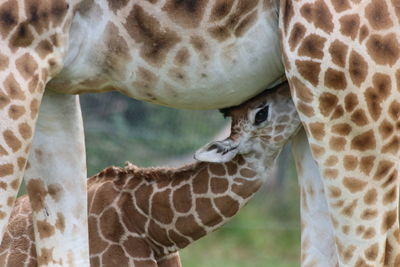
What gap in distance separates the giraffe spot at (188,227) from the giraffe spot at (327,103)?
1786mm

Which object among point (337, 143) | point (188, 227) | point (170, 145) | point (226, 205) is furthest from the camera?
point (170, 145)

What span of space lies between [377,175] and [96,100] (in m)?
5.71

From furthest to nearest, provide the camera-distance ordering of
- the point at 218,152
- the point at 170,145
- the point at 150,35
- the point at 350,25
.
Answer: the point at 170,145 < the point at 218,152 < the point at 150,35 < the point at 350,25

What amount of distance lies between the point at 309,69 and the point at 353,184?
0.47 m

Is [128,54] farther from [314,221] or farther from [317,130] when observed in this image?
[314,221]

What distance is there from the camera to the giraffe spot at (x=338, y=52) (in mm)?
3361

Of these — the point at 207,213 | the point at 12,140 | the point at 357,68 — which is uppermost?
the point at 12,140

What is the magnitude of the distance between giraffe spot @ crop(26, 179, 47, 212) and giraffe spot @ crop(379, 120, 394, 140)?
1583 mm

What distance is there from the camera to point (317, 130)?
3.47 m

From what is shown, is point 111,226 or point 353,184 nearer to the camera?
point 353,184

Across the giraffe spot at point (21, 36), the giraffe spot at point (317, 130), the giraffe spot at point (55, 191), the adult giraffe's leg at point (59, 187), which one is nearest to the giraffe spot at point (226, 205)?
the adult giraffe's leg at point (59, 187)

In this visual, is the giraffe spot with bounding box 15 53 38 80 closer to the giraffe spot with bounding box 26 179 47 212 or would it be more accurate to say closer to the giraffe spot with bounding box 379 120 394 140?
the giraffe spot with bounding box 26 179 47 212

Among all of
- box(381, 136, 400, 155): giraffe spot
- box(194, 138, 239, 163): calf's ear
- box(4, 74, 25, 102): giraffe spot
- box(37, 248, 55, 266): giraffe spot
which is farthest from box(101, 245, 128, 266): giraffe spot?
box(381, 136, 400, 155): giraffe spot

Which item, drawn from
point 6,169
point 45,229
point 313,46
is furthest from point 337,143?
point 45,229
